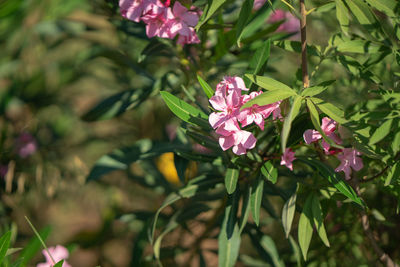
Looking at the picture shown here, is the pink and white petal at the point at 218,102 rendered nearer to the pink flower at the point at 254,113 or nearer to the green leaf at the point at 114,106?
the pink flower at the point at 254,113

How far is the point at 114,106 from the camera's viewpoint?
1.23 m

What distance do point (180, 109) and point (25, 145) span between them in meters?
1.04

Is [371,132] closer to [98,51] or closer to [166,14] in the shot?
[166,14]

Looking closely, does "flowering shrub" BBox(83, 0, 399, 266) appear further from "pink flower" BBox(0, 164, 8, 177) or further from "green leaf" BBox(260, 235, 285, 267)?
"pink flower" BBox(0, 164, 8, 177)

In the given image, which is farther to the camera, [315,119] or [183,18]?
[183,18]

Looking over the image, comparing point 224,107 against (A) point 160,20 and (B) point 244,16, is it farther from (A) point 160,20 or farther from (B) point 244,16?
(A) point 160,20

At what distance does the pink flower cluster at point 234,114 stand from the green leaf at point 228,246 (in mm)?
281

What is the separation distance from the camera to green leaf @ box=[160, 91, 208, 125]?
82 centimetres

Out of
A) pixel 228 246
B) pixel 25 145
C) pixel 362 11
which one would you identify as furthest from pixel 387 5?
pixel 25 145

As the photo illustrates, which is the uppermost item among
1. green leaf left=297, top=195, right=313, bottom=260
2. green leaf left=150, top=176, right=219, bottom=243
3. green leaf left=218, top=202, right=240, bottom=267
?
green leaf left=297, top=195, right=313, bottom=260

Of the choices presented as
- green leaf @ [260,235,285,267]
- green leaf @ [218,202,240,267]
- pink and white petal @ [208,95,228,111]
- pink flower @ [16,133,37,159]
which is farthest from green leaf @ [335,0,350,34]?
pink flower @ [16,133,37,159]

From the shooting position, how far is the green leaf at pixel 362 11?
0.78 m

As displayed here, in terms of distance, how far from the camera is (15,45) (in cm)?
192

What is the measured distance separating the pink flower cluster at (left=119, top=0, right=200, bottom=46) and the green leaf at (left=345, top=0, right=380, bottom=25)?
0.29 meters
